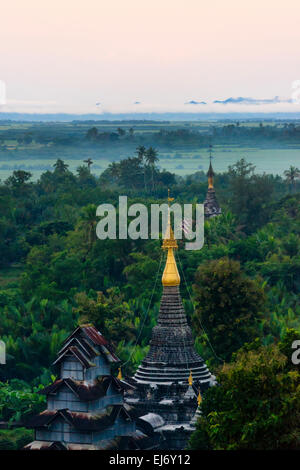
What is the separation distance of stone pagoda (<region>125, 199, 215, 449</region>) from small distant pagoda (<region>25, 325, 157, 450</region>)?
291 cm

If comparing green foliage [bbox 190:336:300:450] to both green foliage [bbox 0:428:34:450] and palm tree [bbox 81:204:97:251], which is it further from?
palm tree [bbox 81:204:97:251]

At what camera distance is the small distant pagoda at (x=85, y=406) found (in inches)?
2007

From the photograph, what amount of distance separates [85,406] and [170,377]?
7131mm

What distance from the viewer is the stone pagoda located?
5603 cm

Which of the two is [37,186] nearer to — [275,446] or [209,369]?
[209,369]

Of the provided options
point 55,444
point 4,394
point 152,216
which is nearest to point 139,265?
point 152,216

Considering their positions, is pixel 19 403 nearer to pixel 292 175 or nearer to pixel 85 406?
pixel 85 406

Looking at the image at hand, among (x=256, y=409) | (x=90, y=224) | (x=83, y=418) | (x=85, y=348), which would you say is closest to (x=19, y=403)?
(x=85, y=348)

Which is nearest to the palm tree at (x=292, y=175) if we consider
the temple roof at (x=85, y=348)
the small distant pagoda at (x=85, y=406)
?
the temple roof at (x=85, y=348)

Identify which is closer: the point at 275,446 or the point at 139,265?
the point at 275,446

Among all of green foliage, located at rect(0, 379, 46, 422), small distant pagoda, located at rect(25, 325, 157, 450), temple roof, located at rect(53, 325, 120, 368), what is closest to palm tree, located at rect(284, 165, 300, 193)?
green foliage, located at rect(0, 379, 46, 422)

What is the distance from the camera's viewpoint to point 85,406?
51312mm

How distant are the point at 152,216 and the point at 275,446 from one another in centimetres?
4952

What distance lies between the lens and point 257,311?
66.9 metres
